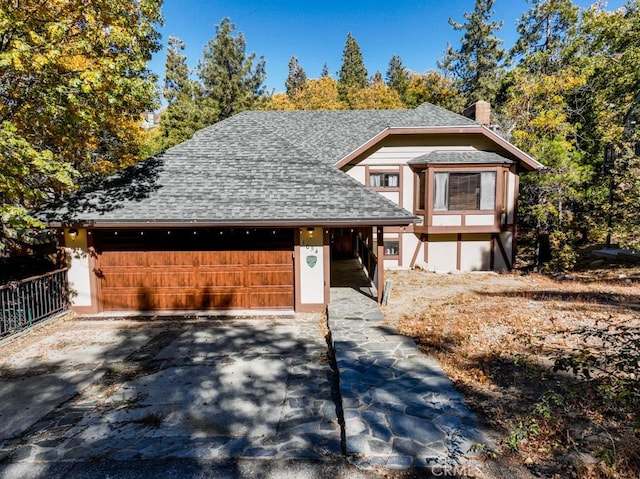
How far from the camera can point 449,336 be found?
796 centimetres

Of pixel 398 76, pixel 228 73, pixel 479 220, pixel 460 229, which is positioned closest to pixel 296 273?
pixel 460 229

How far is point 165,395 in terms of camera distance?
5.97 meters

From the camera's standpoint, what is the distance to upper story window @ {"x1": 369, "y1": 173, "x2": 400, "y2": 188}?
52.7 feet

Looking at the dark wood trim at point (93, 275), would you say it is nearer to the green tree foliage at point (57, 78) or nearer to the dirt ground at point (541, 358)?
the green tree foliage at point (57, 78)

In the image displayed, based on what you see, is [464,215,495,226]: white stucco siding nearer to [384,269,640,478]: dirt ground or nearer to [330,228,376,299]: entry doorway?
[384,269,640,478]: dirt ground

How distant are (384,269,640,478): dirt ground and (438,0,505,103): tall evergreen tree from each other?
2624 centimetres

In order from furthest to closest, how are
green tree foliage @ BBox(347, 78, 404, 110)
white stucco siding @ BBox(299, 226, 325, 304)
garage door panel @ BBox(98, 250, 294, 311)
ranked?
1. green tree foliage @ BBox(347, 78, 404, 110)
2. garage door panel @ BBox(98, 250, 294, 311)
3. white stucco siding @ BBox(299, 226, 325, 304)

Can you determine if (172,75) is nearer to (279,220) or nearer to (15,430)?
(279,220)

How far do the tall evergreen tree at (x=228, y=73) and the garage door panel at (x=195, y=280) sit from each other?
21.5 meters

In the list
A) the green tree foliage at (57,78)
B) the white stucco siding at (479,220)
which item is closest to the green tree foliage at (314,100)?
the white stucco siding at (479,220)

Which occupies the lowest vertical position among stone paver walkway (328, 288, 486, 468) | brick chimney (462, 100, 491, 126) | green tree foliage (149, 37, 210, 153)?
stone paver walkway (328, 288, 486, 468)

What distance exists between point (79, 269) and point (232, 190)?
4963 millimetres

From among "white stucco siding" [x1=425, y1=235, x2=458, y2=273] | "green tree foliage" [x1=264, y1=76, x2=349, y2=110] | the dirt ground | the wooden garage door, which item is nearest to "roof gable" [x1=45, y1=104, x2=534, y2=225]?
the wooden garage door

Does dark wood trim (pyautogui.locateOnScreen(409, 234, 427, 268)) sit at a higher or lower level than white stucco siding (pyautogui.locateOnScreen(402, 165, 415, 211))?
lower
